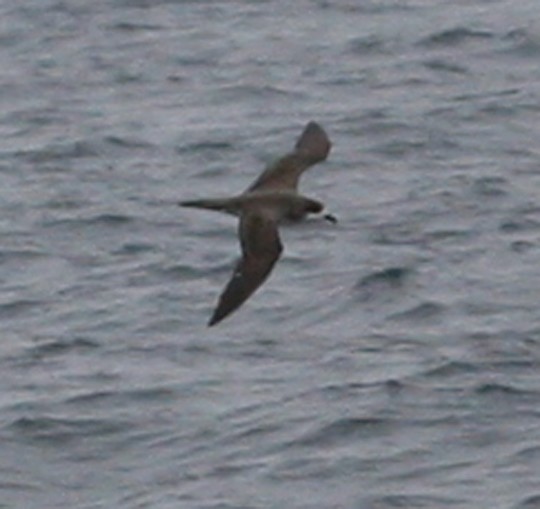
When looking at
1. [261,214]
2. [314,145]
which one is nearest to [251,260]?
[261,214]

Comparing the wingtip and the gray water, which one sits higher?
the wingtip

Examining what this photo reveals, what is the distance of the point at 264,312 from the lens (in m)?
23.5

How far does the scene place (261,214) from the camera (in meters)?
18.2

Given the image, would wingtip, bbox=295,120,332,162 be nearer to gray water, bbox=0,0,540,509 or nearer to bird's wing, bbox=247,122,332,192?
bird's wing, bbox=247,122,332,192

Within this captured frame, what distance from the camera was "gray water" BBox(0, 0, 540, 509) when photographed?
20766mm

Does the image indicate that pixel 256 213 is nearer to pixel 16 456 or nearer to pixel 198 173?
pixel 16 456

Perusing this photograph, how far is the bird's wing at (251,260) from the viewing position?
56.9 feet

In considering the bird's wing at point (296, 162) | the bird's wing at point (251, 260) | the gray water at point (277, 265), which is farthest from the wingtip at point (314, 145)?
the bird's wing at point (251, 260)

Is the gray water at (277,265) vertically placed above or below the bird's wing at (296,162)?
below

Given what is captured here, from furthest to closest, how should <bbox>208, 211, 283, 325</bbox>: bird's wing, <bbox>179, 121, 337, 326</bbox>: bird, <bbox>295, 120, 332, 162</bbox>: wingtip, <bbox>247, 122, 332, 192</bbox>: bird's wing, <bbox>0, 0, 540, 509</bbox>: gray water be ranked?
<bbox>0, 0, 540, 509</bbox>: gray water, <bbox>295, 120, 332, 162</bbox>: wingtip, <bbox>247, 122, 332, 192</bbox>: bird's wing, <bbox>179, 121, 337, 326</bbox>: bird, <bbox>208, 211, 283, 325</bbox>: bird's wing

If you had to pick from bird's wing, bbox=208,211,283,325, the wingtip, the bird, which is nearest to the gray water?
the wingtip

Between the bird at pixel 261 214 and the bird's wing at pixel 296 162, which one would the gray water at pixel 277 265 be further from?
the bird at pixel 261 214

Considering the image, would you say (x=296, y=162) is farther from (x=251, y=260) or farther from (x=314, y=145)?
(x=251, y=260)

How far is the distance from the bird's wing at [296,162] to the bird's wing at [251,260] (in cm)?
99
